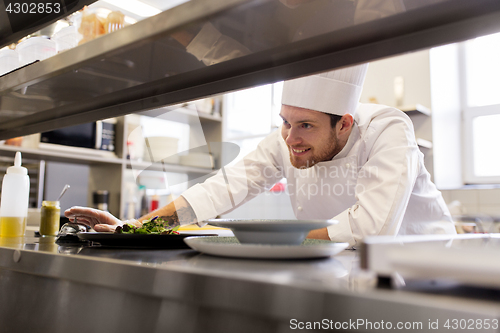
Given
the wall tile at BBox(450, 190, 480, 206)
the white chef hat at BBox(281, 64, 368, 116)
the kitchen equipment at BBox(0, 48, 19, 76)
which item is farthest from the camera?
the wall tile at BBox(450, 190, 480, 206)

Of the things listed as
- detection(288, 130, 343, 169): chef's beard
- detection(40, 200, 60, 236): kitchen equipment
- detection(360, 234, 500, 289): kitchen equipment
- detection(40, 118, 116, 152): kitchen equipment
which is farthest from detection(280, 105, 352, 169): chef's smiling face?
detection(40, 118, 116, 152): kitchen equipment

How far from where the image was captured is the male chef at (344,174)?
1.16 metres

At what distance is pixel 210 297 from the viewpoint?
42cm

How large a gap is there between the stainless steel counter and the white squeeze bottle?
288 mm

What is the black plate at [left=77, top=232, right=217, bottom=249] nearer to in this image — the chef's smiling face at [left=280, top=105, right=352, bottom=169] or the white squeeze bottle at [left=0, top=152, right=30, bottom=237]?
the white squeeze bottle at [left=0, top=152, right=30, bottom=237]

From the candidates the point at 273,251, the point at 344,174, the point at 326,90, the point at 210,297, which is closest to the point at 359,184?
the point at 344,174

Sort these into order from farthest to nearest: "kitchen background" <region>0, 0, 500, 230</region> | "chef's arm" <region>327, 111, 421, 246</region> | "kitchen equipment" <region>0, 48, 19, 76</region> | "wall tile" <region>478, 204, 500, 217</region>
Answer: "wall tile" <region>478, 204, 500, 217</region>
"kitchen background" <region>0, 0, 500, 230</region>
"chef's arm" <region>327, 111, 421, 246</region>
"kitchen equipment" <region>0, 48, 19, 76</region>

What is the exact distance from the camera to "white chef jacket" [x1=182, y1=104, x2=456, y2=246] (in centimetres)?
116

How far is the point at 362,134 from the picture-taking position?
4.48 ft

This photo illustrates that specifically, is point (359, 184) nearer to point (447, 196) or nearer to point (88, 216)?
point (88, 216)

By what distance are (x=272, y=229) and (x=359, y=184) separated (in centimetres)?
80

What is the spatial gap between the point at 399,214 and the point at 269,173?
2.11 feet

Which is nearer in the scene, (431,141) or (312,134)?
(312,134)

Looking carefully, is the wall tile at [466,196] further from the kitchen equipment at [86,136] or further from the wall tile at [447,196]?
the kitchen equipment at [86,136]
